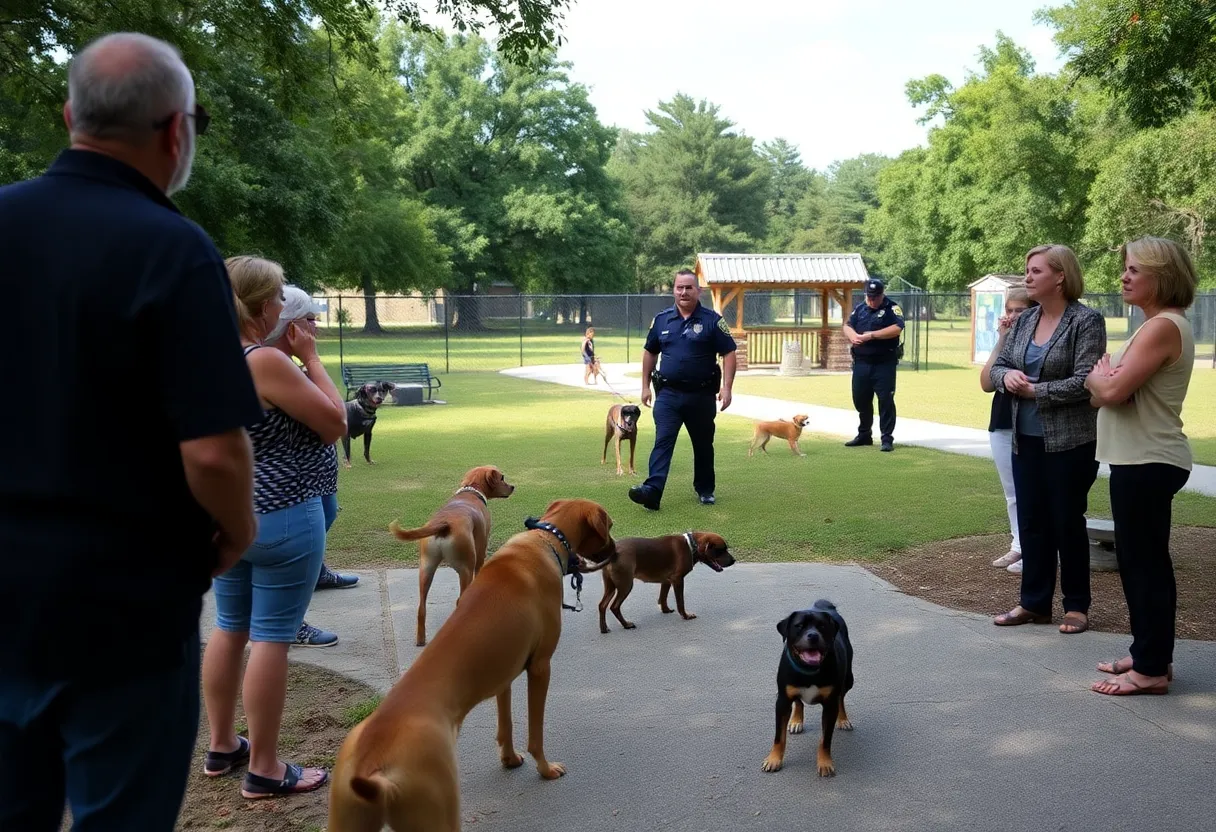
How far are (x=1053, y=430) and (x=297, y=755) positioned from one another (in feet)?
13.3

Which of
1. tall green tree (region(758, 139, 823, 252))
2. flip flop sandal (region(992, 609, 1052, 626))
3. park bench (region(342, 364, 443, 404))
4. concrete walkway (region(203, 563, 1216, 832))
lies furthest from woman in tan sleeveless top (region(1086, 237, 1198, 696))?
tall green tree (region(758, 139, 823, 252))

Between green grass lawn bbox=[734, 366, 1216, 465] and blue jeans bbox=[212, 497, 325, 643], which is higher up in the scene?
blue jeans bbox=[212, 497, 325, 643]

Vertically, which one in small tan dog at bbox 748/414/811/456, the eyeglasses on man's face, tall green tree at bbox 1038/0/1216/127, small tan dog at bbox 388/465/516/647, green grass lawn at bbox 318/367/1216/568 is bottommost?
green grass lawn at bbox 318/367/1216/568

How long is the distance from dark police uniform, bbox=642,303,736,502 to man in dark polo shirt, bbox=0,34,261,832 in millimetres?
7530

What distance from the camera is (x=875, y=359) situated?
44.7 feet

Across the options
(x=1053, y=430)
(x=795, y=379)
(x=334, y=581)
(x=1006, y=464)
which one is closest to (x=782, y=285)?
(x=795, y=379)

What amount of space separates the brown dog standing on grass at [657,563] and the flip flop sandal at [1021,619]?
5.15ft

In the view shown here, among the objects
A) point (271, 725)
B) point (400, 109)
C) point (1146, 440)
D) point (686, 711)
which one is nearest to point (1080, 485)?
point (1146, 440)

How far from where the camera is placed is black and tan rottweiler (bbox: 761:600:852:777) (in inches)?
153

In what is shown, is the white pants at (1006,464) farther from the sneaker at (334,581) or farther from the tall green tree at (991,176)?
the tall green tree at (991,176)

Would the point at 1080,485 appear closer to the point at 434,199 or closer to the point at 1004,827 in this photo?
the point at 1004,827

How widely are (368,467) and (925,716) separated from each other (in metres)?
9.06

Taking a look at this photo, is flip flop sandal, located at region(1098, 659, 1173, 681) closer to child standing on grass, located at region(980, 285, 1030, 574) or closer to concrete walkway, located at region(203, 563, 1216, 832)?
concrete walkway, located at region(203, 563, 1216, 832)

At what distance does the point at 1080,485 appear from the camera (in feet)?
18.0
